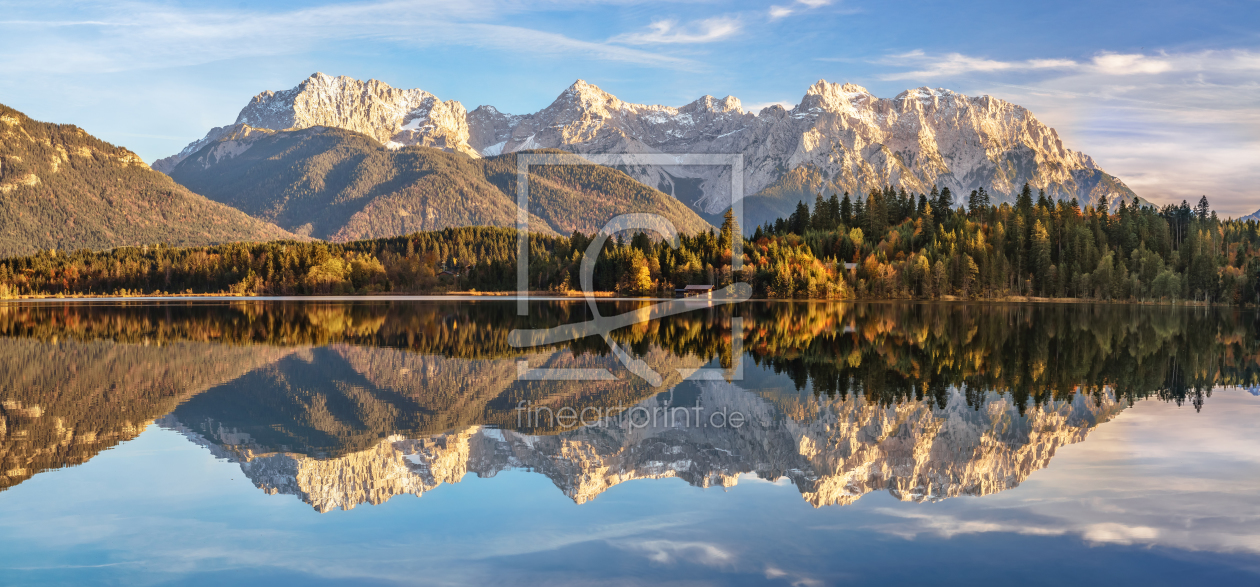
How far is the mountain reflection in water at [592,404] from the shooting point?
70.8 ft

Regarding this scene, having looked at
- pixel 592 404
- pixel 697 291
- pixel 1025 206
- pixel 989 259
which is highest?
pixel 1025 206

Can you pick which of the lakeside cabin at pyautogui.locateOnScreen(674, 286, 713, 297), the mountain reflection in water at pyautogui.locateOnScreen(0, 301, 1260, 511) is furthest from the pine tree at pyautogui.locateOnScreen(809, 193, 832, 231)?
the mountain reflection in water at pyautogui.locateOnScreen(0, 301, 1260, 511)

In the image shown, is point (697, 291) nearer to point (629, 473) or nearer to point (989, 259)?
point (989, 259)

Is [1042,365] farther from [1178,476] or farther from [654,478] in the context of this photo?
[654,478]

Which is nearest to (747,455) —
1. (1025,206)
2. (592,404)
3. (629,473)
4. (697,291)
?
(629,473)

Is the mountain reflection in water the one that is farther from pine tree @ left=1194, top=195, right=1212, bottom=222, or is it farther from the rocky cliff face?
pine tree @ left=1194, top=195, right=1212, bottom=222

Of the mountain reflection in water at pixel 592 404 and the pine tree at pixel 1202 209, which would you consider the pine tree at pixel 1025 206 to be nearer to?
the pine tree at pixel 1202 209

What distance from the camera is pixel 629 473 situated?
21.6m

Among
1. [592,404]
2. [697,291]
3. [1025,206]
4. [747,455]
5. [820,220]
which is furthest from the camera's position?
[820,220]

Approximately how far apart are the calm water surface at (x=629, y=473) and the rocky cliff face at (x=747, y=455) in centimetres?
12

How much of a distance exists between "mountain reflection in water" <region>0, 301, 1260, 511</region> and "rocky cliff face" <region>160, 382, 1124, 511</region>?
0.09 meters

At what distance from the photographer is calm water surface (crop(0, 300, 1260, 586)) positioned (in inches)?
599

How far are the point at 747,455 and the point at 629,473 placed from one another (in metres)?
3.82

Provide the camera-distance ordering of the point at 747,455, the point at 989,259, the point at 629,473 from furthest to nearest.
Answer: the point at 989,259 → the point at 747,455 → the point at 629,473
